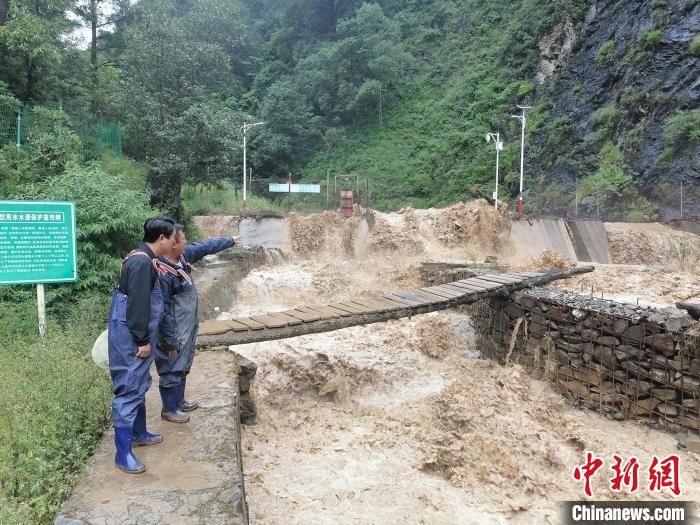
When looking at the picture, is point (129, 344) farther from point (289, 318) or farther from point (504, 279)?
point (504, 279)

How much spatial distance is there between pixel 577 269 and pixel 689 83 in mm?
13072

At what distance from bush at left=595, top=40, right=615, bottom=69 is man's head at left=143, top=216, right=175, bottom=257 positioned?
2342 cm

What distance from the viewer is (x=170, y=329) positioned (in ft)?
9.95

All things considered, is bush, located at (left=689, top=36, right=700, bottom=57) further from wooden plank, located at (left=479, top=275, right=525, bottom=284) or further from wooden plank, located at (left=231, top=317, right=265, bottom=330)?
wooden plank, located at (left=231, top=317, right=265, bottom=330)

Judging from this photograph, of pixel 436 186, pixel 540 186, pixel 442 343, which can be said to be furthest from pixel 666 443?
pixel 436 186

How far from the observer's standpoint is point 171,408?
3252 mm

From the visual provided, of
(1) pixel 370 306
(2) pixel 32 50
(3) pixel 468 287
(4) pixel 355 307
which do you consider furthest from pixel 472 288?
(2) pixel 32 50

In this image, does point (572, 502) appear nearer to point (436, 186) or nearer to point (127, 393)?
point (127, 393)

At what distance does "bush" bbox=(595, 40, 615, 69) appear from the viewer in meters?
20.8

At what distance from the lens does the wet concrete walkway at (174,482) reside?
2.22 metres

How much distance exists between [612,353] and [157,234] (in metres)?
4.98

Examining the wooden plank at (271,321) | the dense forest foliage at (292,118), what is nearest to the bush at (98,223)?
the dense forest foliage at (292,118)

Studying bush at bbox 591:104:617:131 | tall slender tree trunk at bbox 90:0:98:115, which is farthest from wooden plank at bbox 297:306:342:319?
bush at bbox 591:104:617:131

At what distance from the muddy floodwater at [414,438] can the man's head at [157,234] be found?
2.14m
